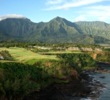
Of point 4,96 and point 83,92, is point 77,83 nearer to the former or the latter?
point 83,92

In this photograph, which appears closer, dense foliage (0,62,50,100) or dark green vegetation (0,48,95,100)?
dense foliage (0,62,50,100)

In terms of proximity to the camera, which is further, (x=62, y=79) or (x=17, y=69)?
(x=62, y=79)

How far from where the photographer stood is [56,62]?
17425 centimetres

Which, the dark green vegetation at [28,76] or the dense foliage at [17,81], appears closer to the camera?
the dense foliage at [17,81]

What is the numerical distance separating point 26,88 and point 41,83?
2522 cm

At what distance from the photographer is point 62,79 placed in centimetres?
16350

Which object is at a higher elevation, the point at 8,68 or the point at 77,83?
the point at 8,68

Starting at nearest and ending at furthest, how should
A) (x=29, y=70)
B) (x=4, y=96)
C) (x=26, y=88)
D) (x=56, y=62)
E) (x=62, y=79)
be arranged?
(x=4, y=96)
(x=26, y=88)
(x=29, y=70)
(x=62, y=79)
(x=56, y=62)

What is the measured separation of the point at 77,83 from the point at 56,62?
18.1 metres

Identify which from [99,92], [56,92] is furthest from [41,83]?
[99,92]

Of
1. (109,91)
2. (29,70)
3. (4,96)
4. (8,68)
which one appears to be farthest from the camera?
(109,91)

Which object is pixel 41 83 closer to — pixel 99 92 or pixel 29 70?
pixel 29 70

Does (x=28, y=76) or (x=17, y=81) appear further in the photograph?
(x=28, y=76)

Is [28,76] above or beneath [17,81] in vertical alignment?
beneath
